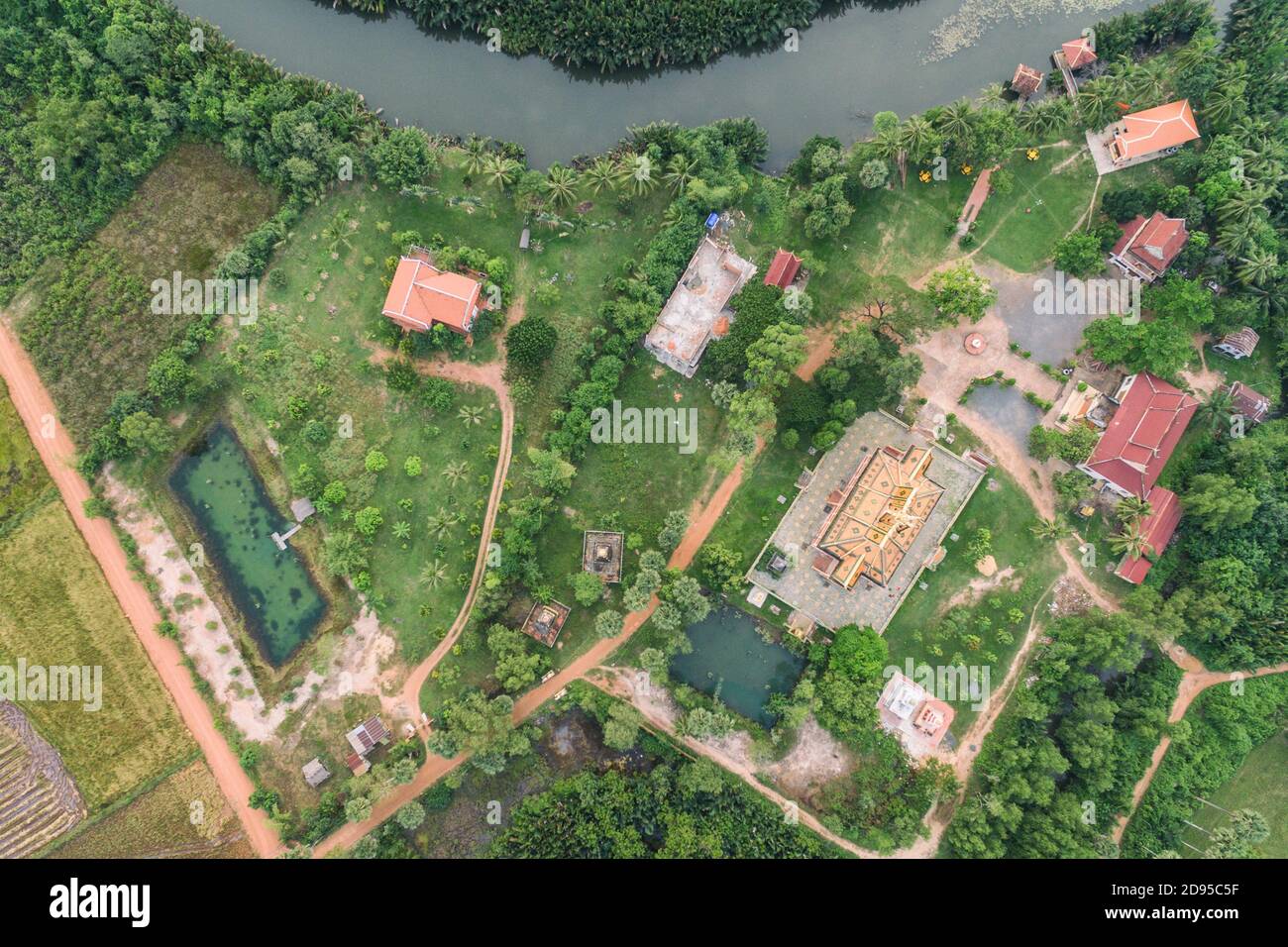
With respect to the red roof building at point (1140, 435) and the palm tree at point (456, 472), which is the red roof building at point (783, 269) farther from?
the palm tree at point (456, 472)

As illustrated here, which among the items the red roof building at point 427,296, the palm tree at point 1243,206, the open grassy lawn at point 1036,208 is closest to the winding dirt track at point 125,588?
the red roof building at point 427,296

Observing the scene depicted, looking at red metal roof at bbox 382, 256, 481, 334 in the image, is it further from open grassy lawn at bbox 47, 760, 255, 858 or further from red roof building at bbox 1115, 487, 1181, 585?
red roof building at bbox 1115, 487, 1181, 585

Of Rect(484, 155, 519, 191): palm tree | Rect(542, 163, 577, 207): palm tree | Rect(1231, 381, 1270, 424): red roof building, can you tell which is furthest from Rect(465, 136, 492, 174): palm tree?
Rect(1231, 381, 1270, 424): red roof building

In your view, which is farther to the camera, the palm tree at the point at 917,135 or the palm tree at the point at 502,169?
the palm tree at the point at 502,169

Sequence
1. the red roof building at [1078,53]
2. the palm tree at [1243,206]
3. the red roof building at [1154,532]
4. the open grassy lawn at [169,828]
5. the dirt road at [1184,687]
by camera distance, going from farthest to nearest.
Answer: the red roof building at [1078,53], the dirt road at [1184,687], the open grassy lawn at [169,828], the red roof building at [1154,532], the palm tree at [1243,206]

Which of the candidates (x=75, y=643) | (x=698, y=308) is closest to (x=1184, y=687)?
(x=698, y=308)

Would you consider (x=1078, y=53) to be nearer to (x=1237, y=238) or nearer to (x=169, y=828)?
(x=1237, y=238)
